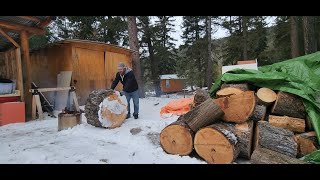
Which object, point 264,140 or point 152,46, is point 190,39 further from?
point 264,140

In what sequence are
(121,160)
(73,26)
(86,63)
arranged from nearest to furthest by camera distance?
(121,160) < (86,63) < (73,26)

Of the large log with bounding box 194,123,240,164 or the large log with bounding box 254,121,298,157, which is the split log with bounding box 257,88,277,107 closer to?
the large log with bounding box 254,121,298,157

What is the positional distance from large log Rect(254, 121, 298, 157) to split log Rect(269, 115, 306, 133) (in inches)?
14.1

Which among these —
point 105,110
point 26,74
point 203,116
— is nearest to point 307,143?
point 203,116

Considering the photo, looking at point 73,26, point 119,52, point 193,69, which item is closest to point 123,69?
point 119,52

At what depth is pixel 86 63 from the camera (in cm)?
1125

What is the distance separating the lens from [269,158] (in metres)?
4.38

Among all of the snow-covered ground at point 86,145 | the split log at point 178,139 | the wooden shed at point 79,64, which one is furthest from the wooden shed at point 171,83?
the split log at point 178,139

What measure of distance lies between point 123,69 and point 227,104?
370cm

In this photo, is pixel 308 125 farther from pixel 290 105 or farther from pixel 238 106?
pixel 238 106

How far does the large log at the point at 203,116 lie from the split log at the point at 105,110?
2.37 meters

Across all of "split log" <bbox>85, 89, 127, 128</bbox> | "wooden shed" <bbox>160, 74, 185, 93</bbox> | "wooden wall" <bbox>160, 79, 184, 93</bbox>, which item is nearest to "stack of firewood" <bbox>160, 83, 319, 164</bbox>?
"split log" <bbox>85, 89, 127, 128</bbox>

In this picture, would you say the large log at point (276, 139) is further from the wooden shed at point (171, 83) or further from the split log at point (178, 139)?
the wooden shed at point (171, 83)

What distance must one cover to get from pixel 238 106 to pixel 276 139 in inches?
33.8
